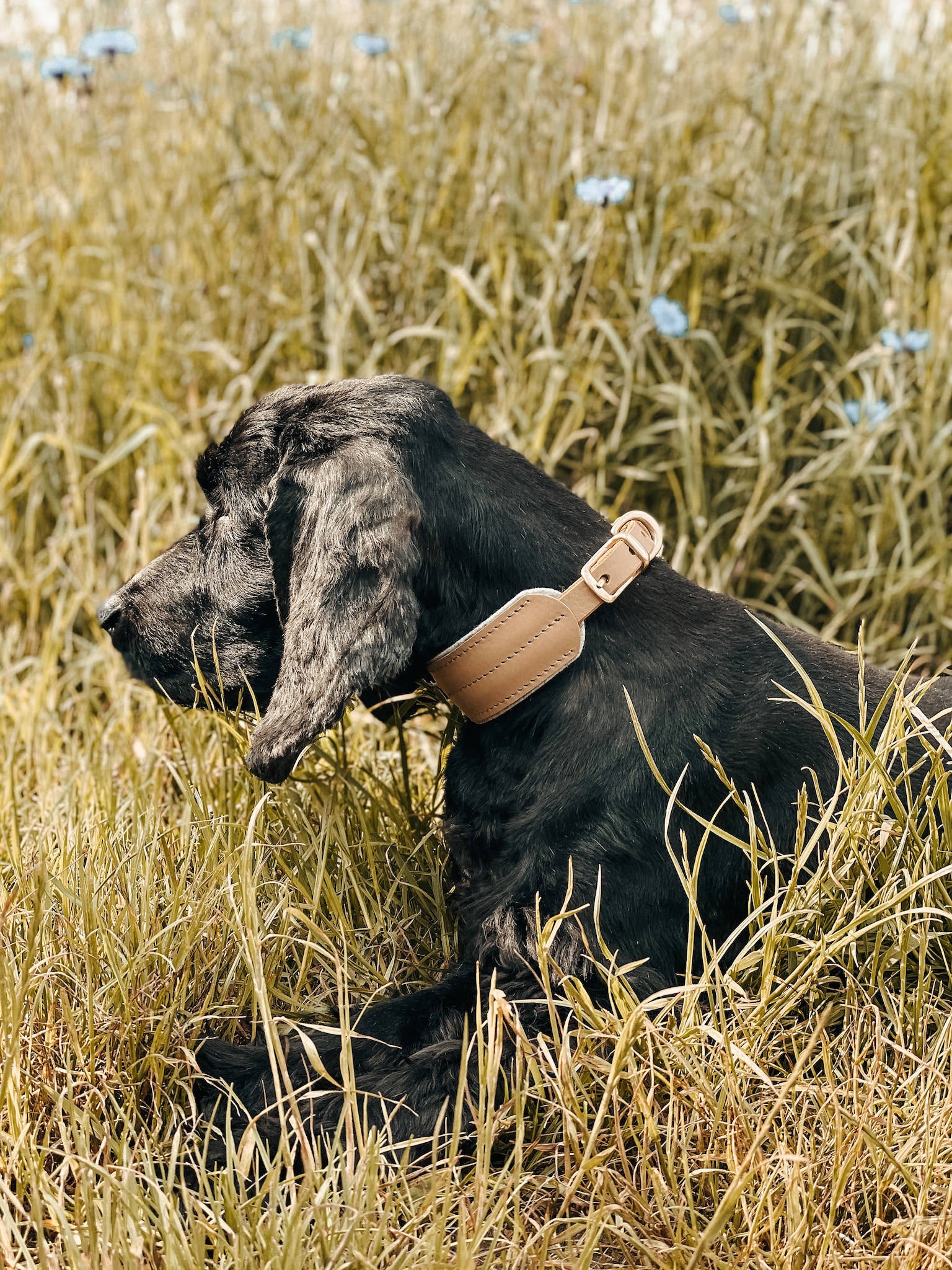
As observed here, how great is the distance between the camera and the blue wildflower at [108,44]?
14.0 ft

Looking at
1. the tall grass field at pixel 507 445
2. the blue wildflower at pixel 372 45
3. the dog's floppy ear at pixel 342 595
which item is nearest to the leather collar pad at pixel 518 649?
the dog's floppy ear at pixel 342 595

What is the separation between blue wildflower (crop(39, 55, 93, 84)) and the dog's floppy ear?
2918mm

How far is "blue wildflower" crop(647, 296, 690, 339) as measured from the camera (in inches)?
138

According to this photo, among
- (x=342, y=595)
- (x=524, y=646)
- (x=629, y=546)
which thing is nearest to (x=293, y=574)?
(x=342, y=595)

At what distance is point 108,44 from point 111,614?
2.83 metres

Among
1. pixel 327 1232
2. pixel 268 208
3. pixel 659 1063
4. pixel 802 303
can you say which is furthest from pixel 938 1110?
pixel 268 208

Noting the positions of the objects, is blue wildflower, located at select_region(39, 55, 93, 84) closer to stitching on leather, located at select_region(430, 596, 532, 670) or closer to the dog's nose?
the dog's nose

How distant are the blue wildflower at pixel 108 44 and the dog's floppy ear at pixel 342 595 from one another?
304 centimetres

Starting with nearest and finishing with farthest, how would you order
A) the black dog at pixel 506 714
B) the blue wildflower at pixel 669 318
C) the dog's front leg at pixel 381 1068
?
the dog's front leg at pixel 381 1068 < the black dog at pixel 506 714 < the blue wildflower at pixel 669 318

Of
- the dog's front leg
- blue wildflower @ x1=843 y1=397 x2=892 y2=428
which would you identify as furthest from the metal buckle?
blue wildflower @ x1=843 y1=397 x2=892 y2=428

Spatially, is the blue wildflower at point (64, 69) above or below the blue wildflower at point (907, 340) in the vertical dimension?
above

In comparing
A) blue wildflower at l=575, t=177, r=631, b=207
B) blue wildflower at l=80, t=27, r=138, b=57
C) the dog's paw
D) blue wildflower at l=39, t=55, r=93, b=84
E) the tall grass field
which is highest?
blue wildflower at l=80, t=27, r=138, b=57

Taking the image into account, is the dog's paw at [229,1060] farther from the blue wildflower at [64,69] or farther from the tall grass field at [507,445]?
the blue wildflower at [64,69]

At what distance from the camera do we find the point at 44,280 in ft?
13.8
